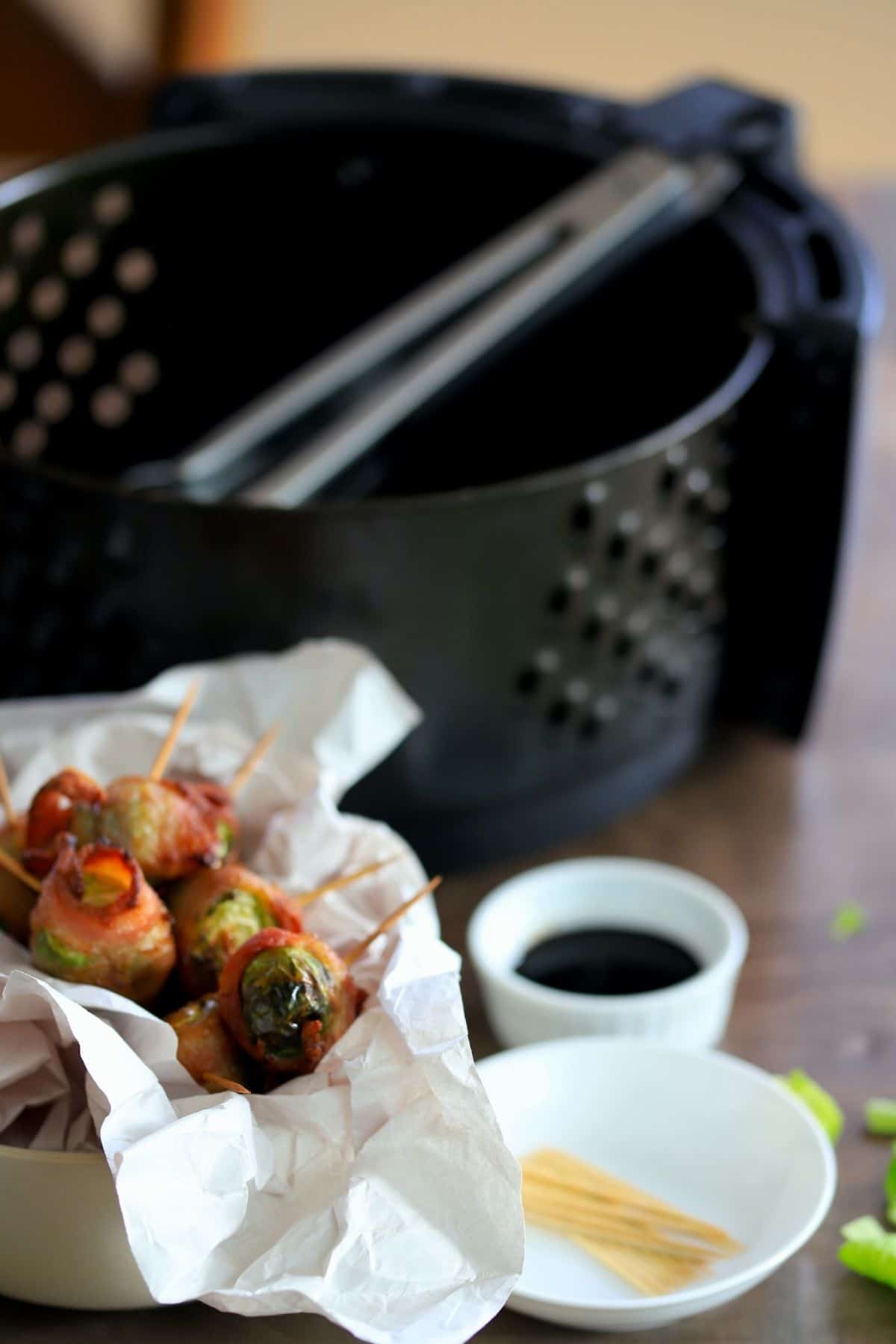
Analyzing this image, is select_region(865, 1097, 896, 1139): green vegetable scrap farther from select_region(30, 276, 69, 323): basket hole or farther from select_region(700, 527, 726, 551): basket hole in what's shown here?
select_region(30, 276, 69, 323): basket hole

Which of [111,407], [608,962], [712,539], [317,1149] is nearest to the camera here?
[317,1149]

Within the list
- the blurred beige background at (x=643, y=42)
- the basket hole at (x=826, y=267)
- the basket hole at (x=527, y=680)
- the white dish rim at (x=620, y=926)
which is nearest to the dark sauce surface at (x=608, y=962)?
the white dish rim at (x=620, y=926)

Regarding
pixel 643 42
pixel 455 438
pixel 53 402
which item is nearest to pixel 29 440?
pixel 53 402

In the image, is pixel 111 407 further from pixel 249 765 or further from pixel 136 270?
pixel 249 765

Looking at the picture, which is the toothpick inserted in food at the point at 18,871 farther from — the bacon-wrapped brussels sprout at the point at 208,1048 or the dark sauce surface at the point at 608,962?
the dark sauce surface at the point at 608,962

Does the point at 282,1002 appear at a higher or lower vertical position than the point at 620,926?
higher

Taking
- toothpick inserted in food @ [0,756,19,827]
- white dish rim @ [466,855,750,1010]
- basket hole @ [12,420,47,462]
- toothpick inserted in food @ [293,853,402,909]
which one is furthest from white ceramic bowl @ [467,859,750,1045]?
basket hole @ [12,420,47,462]
